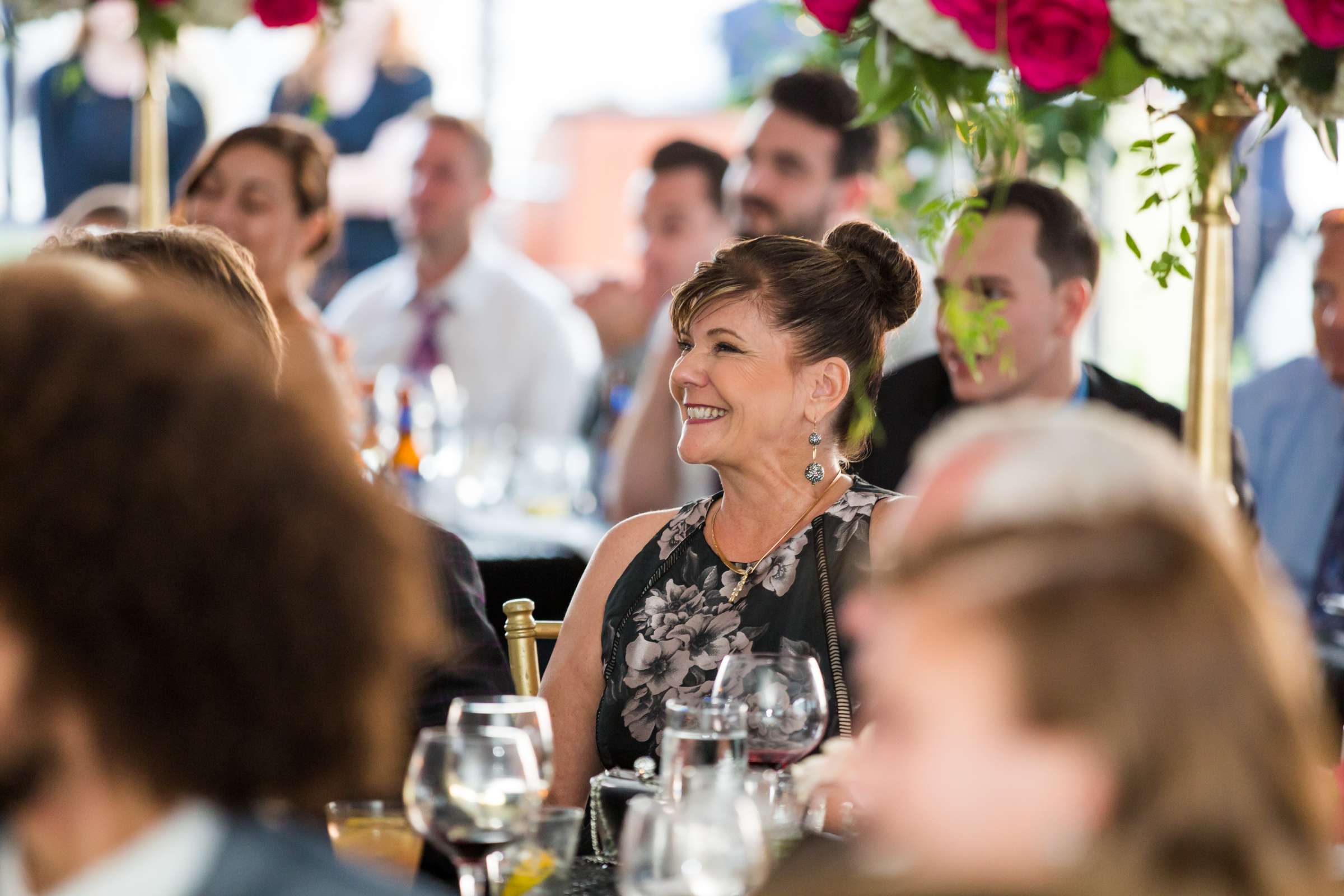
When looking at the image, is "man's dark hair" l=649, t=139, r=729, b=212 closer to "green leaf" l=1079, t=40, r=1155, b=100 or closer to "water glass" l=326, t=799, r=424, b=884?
"green leaf" l=1079, t=40, r=1155, b=100

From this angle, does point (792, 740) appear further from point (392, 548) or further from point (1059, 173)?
point (1059, 173)

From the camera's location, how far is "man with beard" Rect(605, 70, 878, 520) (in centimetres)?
461

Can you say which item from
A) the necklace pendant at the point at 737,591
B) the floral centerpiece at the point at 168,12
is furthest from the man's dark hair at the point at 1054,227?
the floral centerpiece at the point at 168,12

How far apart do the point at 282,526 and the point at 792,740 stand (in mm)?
953

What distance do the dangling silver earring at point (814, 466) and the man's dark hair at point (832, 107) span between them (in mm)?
2006

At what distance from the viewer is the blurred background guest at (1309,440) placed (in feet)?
12.6

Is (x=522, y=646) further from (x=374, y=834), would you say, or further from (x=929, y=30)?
(x=929, y=30)

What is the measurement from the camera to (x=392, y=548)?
983mm

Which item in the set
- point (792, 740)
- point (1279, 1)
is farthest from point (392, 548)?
A: point (1279, 1)

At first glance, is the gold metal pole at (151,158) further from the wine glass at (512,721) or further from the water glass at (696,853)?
the water glass at (696,853)

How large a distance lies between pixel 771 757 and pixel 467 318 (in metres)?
3.77

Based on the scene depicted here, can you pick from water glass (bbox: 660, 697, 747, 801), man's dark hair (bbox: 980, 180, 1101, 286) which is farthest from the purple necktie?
water glass (bbox: 660, 697, 747, 801)

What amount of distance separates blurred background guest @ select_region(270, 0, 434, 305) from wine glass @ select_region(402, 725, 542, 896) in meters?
4.90

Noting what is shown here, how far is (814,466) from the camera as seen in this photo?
2730 mm
